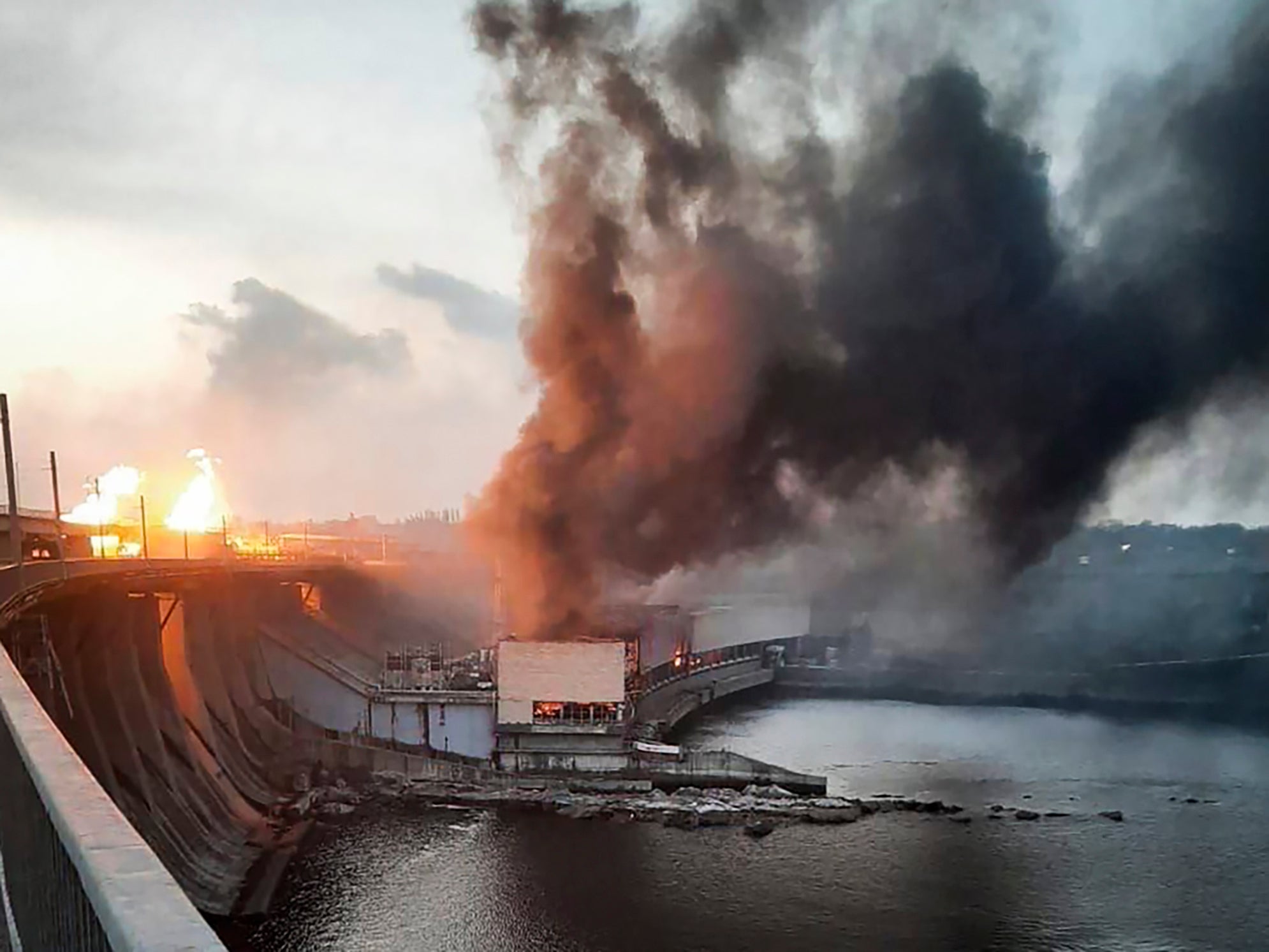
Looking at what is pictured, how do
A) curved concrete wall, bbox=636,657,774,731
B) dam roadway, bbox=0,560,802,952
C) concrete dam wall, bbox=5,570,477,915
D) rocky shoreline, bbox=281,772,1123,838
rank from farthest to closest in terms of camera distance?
curved concrete wall, bbox=636,657,774,731
rocky shoreline, bbox=281,772,1123,838
concrete dam wall, bbox=5,570,477,915
dam roadway, bbox=0,560,802,952

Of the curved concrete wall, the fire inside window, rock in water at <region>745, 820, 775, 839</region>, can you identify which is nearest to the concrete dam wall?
the fire inside window

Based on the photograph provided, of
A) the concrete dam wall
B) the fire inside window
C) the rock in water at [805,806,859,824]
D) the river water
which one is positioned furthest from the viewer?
the fire inside window

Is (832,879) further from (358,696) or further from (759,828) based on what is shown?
(358,696)

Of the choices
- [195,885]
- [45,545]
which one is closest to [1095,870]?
[195,885]

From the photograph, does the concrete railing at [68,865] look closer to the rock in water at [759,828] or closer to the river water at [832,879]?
the river water at [832,879]

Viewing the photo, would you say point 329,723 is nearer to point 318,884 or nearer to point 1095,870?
point 318,884

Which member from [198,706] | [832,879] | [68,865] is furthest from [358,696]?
[68,865]

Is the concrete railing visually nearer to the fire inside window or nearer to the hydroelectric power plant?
the hydroelectric power plant
